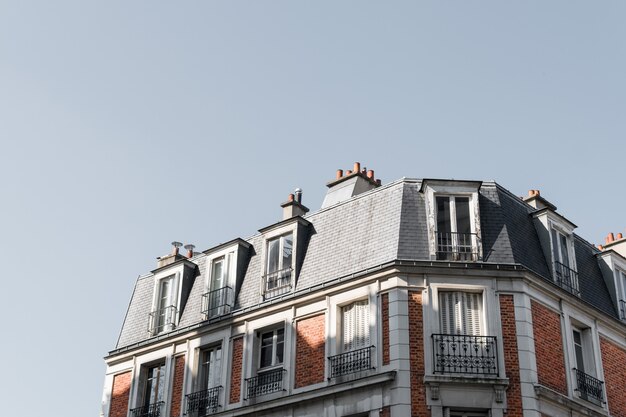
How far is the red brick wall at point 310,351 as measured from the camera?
71.2 ft

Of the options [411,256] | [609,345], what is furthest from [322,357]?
[609,345]

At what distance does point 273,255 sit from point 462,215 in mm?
5044

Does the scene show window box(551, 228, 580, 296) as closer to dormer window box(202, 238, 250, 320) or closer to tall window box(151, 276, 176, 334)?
dormer window box(202, 238, 250, 320)

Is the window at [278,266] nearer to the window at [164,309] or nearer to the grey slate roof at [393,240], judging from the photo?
the grey slate roof at [393,240]

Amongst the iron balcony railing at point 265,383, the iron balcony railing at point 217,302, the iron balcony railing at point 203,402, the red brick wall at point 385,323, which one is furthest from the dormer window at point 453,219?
the iron balcony railing at point 203,402

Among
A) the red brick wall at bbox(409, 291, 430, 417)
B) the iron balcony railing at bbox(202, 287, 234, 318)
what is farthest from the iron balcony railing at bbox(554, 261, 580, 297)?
the iron balcony railing at bbox(202, 287, 234, 318)

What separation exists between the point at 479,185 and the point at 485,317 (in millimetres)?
3218

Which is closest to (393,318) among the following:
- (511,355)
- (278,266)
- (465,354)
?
(465,354)

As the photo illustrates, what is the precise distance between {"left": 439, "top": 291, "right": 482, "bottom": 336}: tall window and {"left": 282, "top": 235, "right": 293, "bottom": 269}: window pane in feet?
14.8

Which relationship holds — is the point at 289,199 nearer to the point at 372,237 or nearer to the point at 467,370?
the point at 372,237

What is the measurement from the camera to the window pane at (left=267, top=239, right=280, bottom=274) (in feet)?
79.9

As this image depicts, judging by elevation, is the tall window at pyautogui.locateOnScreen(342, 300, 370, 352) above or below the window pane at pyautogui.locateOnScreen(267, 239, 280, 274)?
below

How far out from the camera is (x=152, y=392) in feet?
83.2

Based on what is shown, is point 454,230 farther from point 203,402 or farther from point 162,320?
point 162,320
